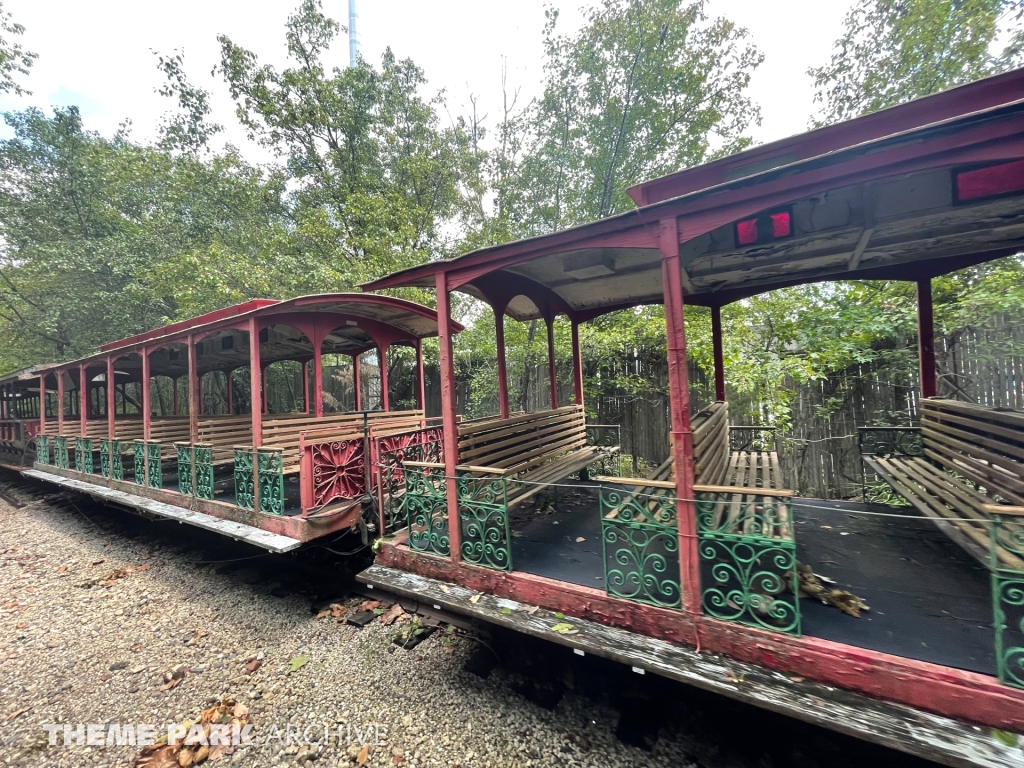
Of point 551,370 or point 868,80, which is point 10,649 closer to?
point 551,370

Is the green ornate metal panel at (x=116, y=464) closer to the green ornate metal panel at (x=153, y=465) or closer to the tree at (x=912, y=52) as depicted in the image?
the green ornate metal panel at (x=153, y=465)

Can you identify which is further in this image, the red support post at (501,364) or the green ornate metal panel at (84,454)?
the green ornate metal panel at (84,454)

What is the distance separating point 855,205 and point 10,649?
346 inches

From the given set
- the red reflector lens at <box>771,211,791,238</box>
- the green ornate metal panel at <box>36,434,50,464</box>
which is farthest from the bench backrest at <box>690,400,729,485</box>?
the green ornate metal panel at <box>36,434,50,464</box>

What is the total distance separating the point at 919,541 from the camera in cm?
341

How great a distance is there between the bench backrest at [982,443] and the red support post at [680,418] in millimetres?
1962

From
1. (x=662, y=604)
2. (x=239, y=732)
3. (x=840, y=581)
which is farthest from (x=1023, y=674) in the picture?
(x=239, y=732)

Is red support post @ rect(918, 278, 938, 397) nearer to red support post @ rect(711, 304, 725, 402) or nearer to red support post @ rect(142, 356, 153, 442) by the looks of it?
red support post @ rect(711, 304, 725, 402)

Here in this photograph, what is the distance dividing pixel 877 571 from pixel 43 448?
16.5 meters

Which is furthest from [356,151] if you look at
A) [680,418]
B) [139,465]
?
[680,418]

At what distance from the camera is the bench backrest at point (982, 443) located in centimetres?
258

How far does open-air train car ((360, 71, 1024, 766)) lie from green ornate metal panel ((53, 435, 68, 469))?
10645mm

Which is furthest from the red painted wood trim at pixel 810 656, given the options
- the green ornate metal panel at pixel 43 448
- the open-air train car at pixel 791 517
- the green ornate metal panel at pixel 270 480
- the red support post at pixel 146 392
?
the green ornate metal panel at pixel 43 448

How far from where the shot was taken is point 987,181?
7.23 feet
